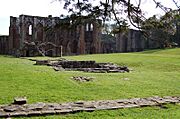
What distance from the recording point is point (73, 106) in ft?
28.4

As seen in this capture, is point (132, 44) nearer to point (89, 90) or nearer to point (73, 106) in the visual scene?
point (89, 90)

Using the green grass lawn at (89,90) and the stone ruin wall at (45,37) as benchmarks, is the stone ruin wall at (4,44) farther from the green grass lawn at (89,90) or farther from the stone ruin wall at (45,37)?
the green grass lawn at (89,90)

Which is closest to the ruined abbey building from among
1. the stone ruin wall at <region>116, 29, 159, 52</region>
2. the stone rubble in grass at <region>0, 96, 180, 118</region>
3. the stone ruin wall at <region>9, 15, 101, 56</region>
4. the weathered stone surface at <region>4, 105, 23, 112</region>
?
the stone ruin wall at <region>9, 15, 101, 56</region>

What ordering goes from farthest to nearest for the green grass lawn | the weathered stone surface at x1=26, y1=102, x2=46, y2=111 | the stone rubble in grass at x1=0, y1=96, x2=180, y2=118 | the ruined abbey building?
the ruined abbey building → the green grass lawn → the weathered stone surface at x1=26, y1=102, x2=46, y2=111 → the stone rubble in grass at x1=0, y1=96, x2=180, y2=118

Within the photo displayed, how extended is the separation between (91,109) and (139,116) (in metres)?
1.27

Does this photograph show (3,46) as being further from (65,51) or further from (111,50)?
(111,50)

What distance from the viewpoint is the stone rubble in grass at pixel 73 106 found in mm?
7969

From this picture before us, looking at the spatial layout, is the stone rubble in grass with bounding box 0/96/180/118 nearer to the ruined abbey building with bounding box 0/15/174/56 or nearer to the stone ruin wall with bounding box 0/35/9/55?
the ruined abbey building with bounding box 0/15/174/56

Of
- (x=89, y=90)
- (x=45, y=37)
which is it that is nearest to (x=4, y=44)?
(x=45, y=37)

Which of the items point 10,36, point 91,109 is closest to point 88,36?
point 10,36

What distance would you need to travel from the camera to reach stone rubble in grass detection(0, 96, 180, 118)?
26.1 ft

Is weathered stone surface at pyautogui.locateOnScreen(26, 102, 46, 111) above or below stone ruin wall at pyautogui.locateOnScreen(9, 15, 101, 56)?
below

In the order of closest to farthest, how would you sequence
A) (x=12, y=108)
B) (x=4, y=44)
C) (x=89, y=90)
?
(x=12, y=108), (x=89, y=90), (x=4, y=44)

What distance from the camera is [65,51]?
161ft
